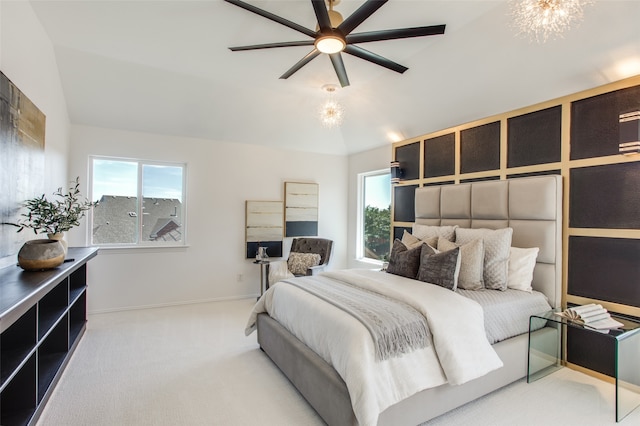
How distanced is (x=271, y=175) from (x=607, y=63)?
4456 mm

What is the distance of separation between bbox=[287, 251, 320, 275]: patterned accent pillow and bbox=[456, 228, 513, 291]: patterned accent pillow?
248 centimetres

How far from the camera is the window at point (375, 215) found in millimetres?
5559

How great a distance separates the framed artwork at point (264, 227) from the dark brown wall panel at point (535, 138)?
3593mm

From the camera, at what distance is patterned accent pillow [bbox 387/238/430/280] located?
3.21 meters

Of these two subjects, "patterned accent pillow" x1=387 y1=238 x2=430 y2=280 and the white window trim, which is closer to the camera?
"patterned accent pillow" x1=387 y1=238 x2=430 y2=280

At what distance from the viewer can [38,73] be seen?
3002 millimetres

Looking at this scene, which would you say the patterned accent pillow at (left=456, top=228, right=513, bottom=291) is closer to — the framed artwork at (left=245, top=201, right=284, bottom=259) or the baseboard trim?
the framed artwork at (left=245, top=201, right=284, bottom=259)

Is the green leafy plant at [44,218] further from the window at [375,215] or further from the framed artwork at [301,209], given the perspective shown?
the window at [375,215]

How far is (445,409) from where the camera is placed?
2.21 metres

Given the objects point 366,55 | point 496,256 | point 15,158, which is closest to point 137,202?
point 15,158

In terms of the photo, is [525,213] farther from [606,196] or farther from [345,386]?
[345,386]

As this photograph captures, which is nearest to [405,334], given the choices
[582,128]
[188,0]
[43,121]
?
[582,128]

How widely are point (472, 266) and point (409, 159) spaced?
233cm

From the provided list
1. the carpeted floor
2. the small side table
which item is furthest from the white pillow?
the small side table
